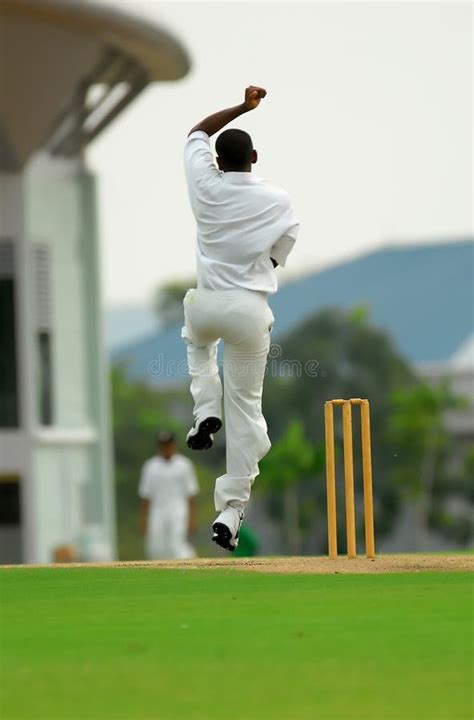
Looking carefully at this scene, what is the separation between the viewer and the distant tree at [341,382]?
8081 centimetres

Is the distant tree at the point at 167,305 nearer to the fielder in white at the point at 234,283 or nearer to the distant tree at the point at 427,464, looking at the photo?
the distant tree at the point at 427,464

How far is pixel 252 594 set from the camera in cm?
920

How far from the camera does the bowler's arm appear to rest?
11398mm

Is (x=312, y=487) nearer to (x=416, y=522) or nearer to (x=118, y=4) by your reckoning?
(x=416, y=522)

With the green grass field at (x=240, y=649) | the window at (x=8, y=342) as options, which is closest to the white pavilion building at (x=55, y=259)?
the window at (x=8, y=342)

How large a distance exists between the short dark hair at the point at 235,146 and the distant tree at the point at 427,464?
219 ft

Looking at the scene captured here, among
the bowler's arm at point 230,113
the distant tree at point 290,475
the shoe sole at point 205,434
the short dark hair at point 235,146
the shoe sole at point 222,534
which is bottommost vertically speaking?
the distant tree at point 290,475

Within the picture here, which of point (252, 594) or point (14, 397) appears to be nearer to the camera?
point (252, 594)

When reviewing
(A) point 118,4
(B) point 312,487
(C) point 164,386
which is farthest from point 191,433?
(C) point 164,386

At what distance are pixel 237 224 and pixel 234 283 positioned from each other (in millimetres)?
367

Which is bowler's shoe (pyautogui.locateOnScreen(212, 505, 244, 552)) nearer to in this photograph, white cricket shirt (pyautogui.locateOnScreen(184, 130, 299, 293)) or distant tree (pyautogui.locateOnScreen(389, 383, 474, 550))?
white cricket shirt (pyautogui.locateOnScreen(184, 130, 299, 293))

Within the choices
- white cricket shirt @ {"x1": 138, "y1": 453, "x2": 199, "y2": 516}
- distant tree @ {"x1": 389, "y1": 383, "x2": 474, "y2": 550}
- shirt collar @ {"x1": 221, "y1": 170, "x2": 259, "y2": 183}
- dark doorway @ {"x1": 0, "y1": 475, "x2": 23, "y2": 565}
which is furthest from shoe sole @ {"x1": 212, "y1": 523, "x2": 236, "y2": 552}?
distant tree @ {"x1": 389, "y1": 383, "x2": 474, "y2": 550}

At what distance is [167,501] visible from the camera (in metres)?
24.6

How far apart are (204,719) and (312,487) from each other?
76.0 meters
